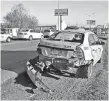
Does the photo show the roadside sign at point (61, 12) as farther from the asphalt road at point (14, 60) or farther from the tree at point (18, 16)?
the asphalt road at point (14, 60)

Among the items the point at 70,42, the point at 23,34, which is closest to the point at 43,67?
the point at 70,42

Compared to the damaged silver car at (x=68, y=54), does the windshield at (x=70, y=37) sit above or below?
above

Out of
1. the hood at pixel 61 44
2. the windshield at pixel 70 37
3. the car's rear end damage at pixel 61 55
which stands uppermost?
the windshield at pixel 70 37

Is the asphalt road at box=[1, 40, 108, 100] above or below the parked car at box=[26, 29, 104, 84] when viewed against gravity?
below

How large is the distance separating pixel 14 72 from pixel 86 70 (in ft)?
8.59

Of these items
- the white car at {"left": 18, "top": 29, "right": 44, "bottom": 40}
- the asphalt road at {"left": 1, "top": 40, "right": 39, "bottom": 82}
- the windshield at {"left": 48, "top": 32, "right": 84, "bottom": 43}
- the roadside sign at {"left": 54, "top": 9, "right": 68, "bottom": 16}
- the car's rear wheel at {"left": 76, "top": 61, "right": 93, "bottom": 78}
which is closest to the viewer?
the car's rear wheel at {"left": 76, "top": 61, "right": 93, "bottom": 78}

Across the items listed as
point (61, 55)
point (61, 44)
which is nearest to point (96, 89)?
point (61, 55)

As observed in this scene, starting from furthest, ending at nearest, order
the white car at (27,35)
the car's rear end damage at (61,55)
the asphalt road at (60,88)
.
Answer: the white car at (27,35) → the car's rear end damage at (61,55) → the asphalt road at (60,88)

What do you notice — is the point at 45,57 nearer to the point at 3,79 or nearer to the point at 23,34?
the point at 3,79

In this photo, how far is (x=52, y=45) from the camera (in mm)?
6758

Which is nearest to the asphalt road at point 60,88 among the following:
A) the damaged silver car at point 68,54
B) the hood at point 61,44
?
the damaged silver car at point 68,54

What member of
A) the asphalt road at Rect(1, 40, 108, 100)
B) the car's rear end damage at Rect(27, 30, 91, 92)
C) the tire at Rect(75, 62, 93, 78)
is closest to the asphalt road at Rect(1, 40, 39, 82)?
the asphalt road at Rect(1, 40, 108, 100)

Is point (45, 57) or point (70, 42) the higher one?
point (70, 42)

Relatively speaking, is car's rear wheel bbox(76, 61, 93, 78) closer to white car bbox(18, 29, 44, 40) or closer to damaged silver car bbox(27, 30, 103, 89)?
damaged silver car bbox(27, 30, 103, 89)
